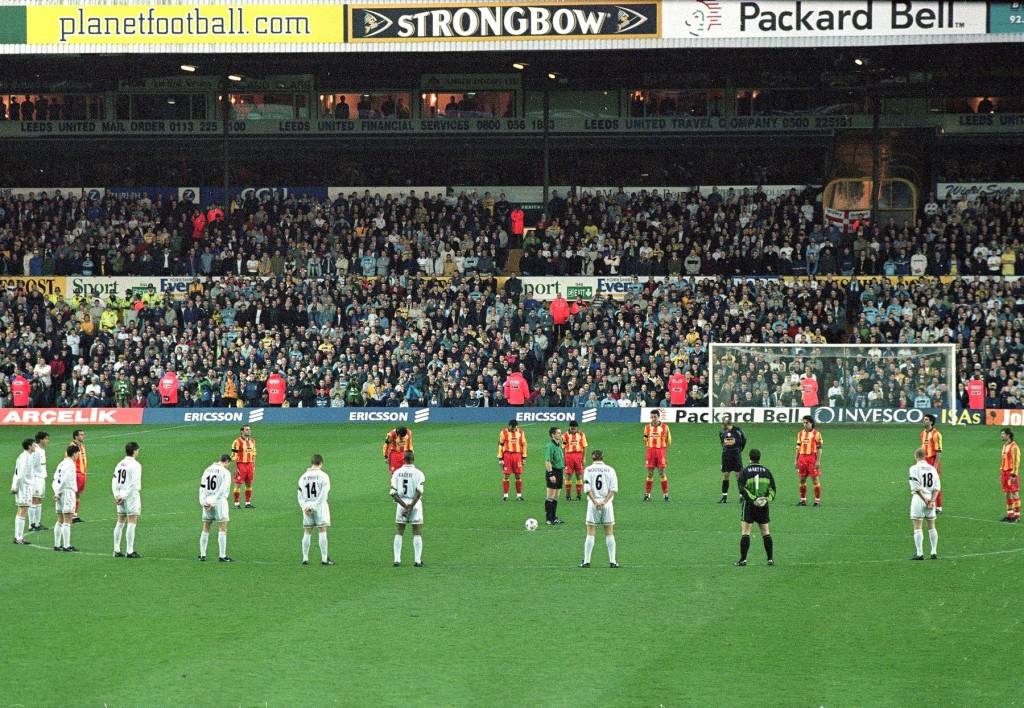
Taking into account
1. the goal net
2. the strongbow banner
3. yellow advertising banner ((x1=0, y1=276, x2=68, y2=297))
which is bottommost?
the goal net

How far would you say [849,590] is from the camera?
60.7ft

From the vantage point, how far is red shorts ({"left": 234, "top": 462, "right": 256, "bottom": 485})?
2672 cm

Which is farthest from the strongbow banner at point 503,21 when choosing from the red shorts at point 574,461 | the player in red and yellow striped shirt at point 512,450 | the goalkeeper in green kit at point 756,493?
the goalkeeper in green kit at point 756,493

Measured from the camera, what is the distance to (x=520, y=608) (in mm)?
17516

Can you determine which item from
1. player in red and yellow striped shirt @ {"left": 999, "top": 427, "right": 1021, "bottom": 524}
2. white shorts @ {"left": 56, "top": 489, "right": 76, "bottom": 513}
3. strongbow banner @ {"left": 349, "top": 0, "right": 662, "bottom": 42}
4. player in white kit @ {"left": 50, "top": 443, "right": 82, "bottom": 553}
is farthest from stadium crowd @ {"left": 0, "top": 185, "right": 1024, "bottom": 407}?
white shorts @ {"left": 56, "top": 489, "right": 76, "bottom": 513}

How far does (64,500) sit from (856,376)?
25.3 meters

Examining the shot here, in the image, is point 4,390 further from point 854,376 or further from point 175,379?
point 854,376

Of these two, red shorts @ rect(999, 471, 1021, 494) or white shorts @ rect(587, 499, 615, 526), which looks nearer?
white shorts @ rect(587, 499, 615, 526)

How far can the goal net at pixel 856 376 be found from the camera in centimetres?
4009

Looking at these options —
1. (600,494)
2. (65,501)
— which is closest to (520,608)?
(600,494)

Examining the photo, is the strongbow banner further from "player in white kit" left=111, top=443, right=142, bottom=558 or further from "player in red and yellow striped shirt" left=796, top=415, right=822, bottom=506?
"player in white kit" left=111, top=443, right=142, bottom=558

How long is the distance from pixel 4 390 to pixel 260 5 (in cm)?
1530

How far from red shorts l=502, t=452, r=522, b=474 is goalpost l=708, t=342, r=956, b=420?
51.1 ft

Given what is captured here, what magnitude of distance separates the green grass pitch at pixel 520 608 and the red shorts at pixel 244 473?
78 cm
